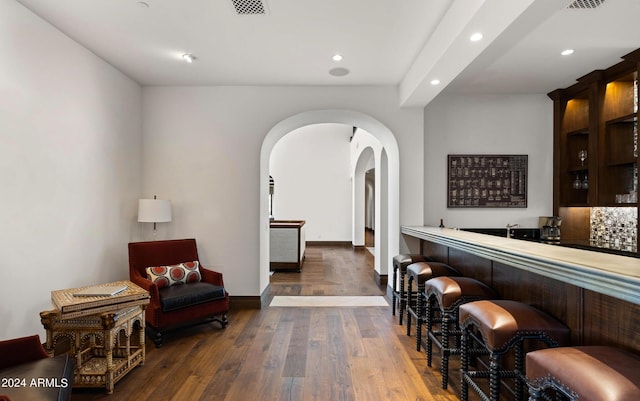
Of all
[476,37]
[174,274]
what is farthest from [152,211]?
[476,37]

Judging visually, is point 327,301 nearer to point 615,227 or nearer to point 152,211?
point 152,211

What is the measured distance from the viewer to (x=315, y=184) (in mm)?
10727

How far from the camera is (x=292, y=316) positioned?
392 centimetres

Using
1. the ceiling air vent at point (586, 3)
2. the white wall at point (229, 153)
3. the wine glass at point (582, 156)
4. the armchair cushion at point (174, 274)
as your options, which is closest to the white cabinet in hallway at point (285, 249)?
the white wall at point (229, 153)

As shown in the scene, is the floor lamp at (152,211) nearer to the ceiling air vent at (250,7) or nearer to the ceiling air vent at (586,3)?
the ceiling air vent at (250,7)

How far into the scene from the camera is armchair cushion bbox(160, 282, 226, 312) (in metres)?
3.20

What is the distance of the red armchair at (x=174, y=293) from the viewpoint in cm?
318

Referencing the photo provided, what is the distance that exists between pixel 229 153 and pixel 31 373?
119 inches

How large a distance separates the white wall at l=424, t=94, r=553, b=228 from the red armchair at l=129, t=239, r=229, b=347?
290cm

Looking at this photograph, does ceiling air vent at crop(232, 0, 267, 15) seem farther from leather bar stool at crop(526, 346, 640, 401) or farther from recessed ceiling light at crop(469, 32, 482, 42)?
leather bar stool at crop(526, 346, 640, 401)

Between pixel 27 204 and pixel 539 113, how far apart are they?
5.83m

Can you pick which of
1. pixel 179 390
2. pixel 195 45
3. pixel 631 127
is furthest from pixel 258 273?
pixel 631 127

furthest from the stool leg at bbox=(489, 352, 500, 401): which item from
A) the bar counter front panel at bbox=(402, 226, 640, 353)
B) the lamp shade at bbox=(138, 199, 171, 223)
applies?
the lamp shade at bbox=(138, 199, 171, 223)

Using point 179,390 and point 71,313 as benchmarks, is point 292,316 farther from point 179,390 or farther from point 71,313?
point 71,313
